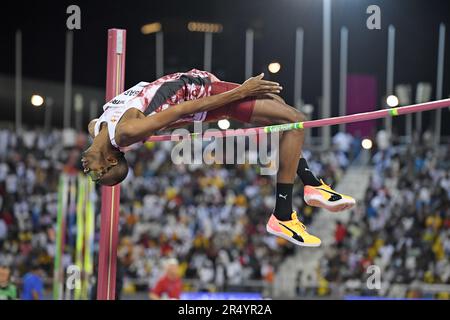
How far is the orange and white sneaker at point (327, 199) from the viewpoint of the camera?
6434mm

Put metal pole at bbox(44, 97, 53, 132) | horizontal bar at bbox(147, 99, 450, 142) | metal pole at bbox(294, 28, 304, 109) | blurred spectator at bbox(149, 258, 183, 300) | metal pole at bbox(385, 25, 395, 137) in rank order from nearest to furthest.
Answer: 1. horizontal bar at bbox(147, 99, 450, 142)
2. blurred spectator at bbox(149, 258, 183, 300)
3. metal pole at bbox(385, 25, 395, 137)
4. metal pole at bbox(294, 28, 304, 109)
5. metal pole at bbox(44, 97, 53, 132)

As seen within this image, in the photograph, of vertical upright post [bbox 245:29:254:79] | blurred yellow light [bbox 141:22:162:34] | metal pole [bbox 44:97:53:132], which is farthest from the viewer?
metal pole [bbox 44:97:53:132]

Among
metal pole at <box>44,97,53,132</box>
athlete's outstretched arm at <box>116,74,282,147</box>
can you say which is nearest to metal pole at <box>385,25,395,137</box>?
metal pole at <box>44,97,53,132</box>

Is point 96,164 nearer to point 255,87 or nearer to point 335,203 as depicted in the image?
point 255,87

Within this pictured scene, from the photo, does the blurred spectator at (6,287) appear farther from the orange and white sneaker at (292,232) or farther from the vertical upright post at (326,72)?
the vertical upright post at (326,72)

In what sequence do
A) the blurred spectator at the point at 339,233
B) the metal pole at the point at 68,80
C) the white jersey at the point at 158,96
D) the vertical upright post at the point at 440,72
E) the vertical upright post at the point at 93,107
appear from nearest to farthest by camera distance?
the white jersey at the point at 158,96 → the blurred spectator at the point at 339,233 → the vertical upright post at the point at 440,72 → the metal pole at the point at 68,80 → the vertical upright post at the point at 93,107

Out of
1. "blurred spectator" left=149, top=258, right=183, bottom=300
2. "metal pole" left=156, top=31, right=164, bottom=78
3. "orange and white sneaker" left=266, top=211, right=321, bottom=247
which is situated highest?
"metal pole" left=156, top=31, right=164, bottom=78

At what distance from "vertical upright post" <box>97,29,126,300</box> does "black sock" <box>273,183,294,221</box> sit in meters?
1.28

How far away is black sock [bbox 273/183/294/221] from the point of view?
660 cm

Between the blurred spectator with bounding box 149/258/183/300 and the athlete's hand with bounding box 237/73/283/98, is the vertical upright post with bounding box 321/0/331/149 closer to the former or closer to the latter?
the blurred spectator with bounding box 149/258/183/300

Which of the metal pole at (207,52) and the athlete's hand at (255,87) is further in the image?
the metal pole at (207,52)

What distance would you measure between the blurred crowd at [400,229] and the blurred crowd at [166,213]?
1.10 m

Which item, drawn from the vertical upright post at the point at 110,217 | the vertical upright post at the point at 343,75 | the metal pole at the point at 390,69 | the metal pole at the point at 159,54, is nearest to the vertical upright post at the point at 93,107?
the metal pole at the point at 159,54

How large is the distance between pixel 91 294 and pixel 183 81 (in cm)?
479
